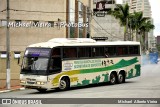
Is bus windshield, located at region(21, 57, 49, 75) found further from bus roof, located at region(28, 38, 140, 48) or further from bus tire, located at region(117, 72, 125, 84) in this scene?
bus tire, located at region(117, 72, 125, 84)

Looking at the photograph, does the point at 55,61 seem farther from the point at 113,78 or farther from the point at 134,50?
the point at 134,50

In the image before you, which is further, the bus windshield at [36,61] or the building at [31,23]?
the building at [31,23]

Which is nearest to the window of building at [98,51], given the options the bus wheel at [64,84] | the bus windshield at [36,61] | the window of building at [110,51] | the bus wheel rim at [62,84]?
the window of building at [110,51]

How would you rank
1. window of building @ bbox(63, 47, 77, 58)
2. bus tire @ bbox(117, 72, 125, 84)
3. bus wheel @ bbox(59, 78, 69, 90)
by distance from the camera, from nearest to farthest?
1. bus wheel @ bbox(59, 78, 69, 90)
2. window of building @ bbox(63, 47, 77, 58)
3. bus tire @ bbox(117, 72, 125, 84)

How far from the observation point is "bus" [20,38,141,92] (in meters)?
22.8

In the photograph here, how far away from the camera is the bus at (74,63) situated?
22.8m

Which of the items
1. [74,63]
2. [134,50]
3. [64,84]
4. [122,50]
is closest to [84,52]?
[74,63]

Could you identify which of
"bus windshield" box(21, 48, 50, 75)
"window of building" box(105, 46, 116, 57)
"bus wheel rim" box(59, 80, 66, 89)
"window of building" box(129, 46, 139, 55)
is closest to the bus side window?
"bus windshield" box(21, 48, 50, 75)

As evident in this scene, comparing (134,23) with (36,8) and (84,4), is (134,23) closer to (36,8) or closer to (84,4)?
(84,4)

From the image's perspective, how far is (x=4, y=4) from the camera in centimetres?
3847

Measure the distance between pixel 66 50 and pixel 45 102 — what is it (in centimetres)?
671

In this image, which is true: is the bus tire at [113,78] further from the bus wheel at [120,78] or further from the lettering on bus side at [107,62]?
the lettering on bus side at [107,62]

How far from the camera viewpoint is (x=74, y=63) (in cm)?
2464

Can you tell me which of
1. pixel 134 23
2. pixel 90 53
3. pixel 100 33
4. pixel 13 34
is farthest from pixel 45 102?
pixel 100 33
